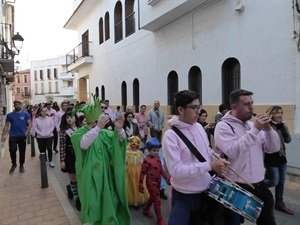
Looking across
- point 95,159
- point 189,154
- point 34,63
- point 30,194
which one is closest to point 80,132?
point 95,159

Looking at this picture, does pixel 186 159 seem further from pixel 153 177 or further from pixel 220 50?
pixel 220 50

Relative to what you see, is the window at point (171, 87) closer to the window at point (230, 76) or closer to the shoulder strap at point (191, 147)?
the window at point (230, 76)

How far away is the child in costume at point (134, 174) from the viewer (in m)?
4.75

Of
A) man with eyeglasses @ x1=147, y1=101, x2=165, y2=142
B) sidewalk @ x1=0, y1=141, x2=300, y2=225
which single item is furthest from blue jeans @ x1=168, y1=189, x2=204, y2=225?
man with eyeglasses @ x1=147, y1=101, x2=165, y2=142

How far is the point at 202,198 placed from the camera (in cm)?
248

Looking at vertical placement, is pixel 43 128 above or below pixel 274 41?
below

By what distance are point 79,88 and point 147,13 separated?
1416 cm

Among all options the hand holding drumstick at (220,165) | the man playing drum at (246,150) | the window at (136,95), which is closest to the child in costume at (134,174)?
the man playing drum at (246,150)

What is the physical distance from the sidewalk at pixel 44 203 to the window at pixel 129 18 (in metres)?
9.00

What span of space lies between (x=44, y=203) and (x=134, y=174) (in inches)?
67.7

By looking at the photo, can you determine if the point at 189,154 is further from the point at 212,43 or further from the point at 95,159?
the point at 212,43

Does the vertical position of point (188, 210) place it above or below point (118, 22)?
below

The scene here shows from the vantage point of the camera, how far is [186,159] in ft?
7.85

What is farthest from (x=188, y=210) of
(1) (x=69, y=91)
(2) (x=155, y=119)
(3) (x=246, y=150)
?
(1) (x=69, y=91)
